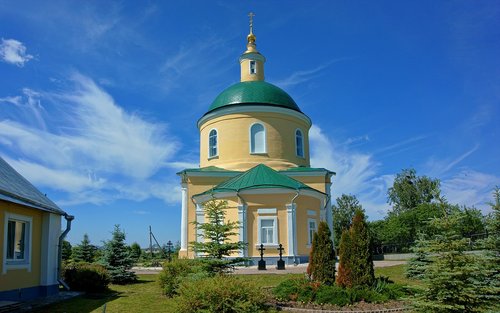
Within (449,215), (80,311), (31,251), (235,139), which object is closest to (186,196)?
(235,139)

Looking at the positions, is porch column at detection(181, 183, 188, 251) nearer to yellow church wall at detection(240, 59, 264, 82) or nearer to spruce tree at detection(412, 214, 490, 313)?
yellow church wall at detection(240, 59, 264, 82)

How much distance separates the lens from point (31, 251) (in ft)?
42.4

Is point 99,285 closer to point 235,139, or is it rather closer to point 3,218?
point 3,218

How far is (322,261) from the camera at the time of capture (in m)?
13.9

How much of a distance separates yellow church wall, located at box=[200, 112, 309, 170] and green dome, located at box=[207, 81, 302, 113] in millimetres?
871

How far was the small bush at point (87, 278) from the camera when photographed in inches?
589

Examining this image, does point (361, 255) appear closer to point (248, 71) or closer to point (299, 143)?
point (299, 143)

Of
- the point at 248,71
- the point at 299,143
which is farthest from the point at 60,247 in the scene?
the point at 248,71

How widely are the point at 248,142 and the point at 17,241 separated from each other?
17949 mm

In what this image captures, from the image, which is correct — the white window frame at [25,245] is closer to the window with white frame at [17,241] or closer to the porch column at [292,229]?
the window with white frame at [17,241]

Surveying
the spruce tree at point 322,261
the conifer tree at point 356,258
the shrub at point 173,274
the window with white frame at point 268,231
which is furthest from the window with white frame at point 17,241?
the window with white frame at point 268,231

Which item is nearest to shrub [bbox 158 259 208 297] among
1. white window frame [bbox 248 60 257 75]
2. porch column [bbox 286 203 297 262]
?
porch column [bbox 286 203 297 262]

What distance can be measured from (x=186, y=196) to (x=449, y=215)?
72.1ft

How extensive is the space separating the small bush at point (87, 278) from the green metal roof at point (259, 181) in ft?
28.8
